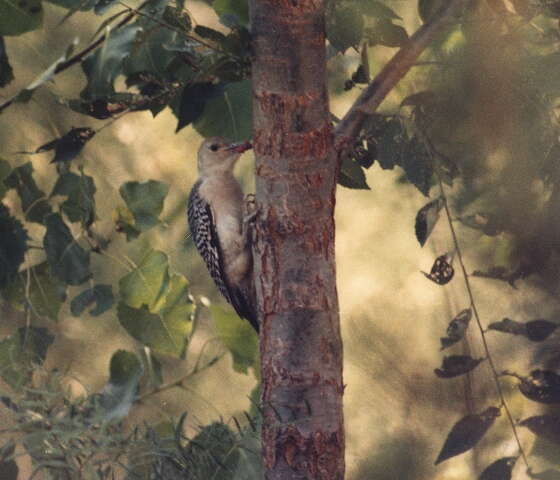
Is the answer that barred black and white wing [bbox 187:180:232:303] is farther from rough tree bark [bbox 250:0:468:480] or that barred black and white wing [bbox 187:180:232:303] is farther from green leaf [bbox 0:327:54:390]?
rough tree bark [bbox 250:0:468:480]

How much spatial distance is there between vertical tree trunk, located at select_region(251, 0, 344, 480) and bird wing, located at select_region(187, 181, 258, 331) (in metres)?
0.48

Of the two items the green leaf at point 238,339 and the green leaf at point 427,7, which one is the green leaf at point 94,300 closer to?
the green leaf at point 238,339

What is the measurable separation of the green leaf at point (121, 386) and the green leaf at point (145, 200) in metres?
0.18

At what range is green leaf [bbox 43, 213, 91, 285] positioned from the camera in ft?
3.46

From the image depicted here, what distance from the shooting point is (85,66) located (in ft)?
2.86

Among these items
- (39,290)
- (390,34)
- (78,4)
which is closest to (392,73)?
(390,34)

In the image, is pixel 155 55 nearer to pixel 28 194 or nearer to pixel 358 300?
pixel 28 194

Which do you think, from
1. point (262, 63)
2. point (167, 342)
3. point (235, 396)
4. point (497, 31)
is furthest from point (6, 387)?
point (497, 31)

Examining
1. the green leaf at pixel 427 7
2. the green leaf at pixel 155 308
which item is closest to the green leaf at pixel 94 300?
the green leaf at pixel 155 308

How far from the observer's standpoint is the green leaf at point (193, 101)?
0.88 m

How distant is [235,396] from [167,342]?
1.24 feet

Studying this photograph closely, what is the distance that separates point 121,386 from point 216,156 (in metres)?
0.54

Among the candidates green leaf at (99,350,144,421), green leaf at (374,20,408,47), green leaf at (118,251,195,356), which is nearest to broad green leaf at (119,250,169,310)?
green leaf at (118,251,195,356)

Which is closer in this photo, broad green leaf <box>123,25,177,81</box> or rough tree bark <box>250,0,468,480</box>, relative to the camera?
rough tree bark <box>250,0,468,480</box>
